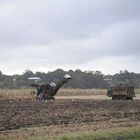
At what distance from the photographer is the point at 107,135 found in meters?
21.5

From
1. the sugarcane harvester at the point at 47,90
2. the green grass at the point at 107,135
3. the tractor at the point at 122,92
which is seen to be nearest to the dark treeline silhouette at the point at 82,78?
the tractor at the point at 122,92

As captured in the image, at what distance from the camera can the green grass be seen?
2008 centimetres

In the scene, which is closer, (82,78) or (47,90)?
(47,90)

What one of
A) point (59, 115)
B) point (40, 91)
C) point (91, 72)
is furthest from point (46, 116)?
point (91, 72)

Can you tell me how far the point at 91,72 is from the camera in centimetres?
17212

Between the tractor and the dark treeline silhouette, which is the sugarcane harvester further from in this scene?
the dark treeline silhouette

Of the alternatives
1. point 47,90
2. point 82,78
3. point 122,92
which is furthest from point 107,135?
point 82,78

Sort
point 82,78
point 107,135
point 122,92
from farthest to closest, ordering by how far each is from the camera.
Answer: point 82,78, point 122,92, point 107,135

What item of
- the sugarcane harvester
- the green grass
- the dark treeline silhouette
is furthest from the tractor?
the dark treeline silhouette

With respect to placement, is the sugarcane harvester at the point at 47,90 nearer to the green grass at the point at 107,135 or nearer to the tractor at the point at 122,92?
the tractor at the point at 122,92

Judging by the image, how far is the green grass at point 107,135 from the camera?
2008 cm

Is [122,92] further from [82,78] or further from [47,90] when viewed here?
[82,78]

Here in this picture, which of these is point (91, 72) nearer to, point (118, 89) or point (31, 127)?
point (118, 89)

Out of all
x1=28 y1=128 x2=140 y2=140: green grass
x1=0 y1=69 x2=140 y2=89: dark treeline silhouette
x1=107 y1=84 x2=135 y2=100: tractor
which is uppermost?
x1=0 y1=69 x2=140 y2=89: dark treeline silhouette
